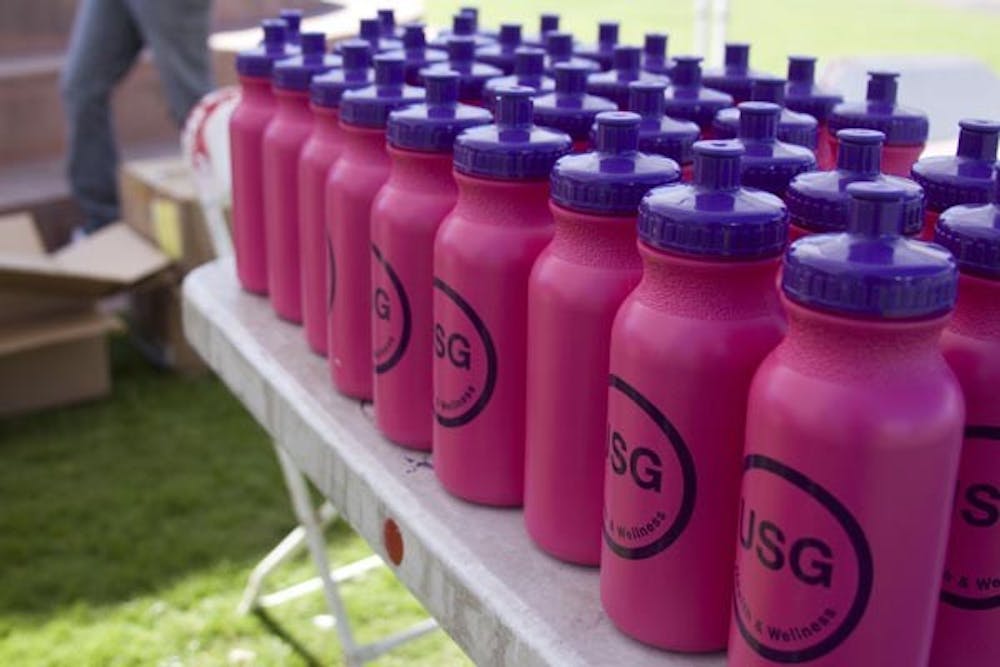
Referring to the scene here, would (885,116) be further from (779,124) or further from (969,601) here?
(969,601)

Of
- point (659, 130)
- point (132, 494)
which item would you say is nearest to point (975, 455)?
point (659, 130)

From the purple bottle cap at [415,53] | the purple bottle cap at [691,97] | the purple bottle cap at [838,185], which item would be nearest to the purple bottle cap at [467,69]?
the purple bottle cap at [415,53]

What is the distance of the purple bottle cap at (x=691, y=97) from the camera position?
126 cm

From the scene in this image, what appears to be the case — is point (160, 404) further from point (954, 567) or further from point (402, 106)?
point (954, 567)

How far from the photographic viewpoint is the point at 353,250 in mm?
1300

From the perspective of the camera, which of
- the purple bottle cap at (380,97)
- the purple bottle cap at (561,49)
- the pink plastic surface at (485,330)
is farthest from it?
the purple bottle cap at (561,49)

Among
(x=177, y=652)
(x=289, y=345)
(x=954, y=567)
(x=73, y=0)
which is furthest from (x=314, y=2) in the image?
(x=954, y=567)

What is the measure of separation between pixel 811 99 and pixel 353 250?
51 centimetres

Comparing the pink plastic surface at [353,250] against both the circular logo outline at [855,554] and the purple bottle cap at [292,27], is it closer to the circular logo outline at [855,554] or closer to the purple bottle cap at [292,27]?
the purple bottle cap at [292,27]

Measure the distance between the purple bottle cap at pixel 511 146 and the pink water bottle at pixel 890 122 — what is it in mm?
332

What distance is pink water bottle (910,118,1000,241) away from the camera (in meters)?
0.93

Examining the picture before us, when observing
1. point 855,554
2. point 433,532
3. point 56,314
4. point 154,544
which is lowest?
point 154,544

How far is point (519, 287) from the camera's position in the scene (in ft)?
3.47

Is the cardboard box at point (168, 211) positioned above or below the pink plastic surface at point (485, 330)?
below
